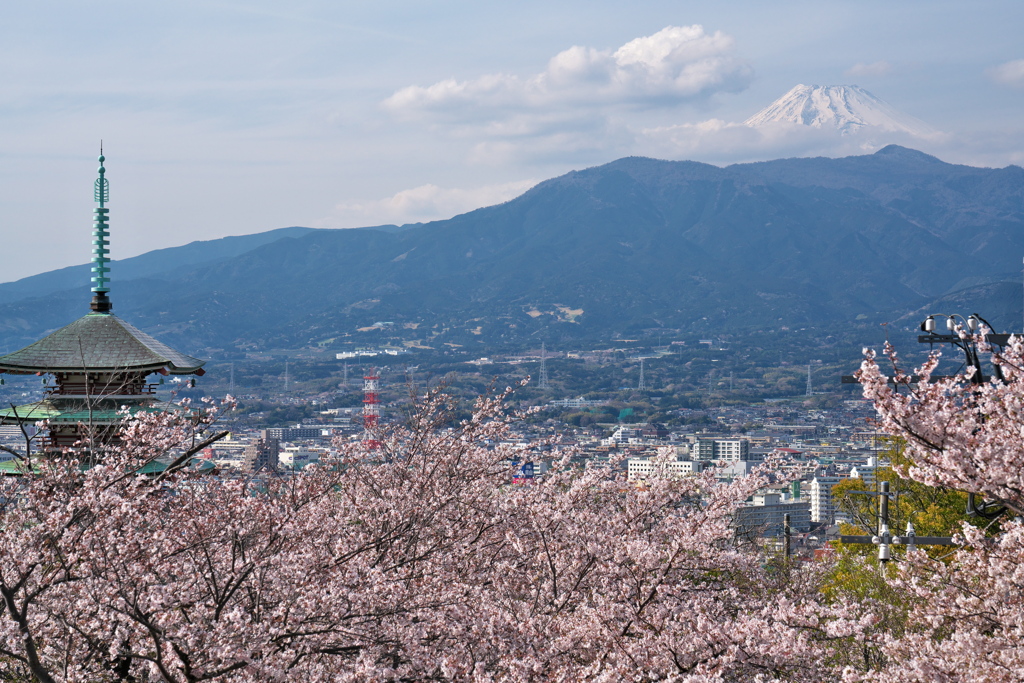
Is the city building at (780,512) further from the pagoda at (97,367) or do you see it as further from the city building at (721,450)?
the pagoda at (97,367)

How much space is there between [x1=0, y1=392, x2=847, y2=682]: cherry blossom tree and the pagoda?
5.54m

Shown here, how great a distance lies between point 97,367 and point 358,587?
32.3ft

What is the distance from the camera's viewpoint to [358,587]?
→ 24.3ft

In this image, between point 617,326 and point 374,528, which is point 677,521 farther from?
point 617,326

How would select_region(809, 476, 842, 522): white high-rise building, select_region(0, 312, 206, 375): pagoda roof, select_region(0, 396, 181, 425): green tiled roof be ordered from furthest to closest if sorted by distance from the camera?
select_region(809, 476, 842, 522): white high-rise building < select_region(0, 312, 206, 375): pagoda roof < select_region(0, 396, 181, 425): green tiled roof

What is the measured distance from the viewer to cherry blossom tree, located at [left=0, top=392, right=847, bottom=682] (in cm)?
629

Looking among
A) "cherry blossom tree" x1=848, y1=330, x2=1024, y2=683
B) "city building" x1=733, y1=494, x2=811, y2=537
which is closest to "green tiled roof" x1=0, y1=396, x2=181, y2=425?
"cherry blossom tree" x1=848, y1=330, x2=1024, y2=683

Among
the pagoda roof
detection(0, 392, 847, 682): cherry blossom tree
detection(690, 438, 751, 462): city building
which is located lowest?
detection(690, 438, 751, 462): city building

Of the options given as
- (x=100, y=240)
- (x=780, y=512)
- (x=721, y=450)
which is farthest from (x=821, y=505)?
(x=100, y=240)

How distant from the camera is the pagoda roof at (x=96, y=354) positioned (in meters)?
15.5

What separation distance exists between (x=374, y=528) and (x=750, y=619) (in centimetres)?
352

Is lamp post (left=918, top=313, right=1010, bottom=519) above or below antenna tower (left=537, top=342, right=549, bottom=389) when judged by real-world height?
above

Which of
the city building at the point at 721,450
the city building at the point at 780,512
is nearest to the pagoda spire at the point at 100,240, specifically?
the city building at the point at 780,512

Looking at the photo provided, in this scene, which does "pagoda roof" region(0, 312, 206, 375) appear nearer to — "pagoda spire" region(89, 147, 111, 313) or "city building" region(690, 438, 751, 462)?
"pagoda spire" region(89, 147, 111, 313)
